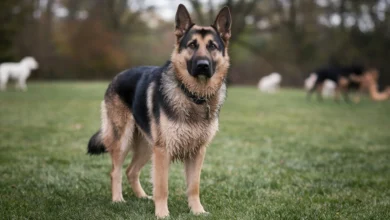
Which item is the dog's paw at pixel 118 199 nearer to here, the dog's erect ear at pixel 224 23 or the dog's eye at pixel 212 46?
the dog's eye at pixel 212 46

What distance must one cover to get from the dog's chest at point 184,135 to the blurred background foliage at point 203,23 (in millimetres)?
28439

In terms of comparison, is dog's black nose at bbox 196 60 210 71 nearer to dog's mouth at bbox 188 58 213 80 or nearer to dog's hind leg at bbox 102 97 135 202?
dog's mouth at bbox 188 58 213 80

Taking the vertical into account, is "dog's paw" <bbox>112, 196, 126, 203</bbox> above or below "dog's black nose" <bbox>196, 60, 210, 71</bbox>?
below

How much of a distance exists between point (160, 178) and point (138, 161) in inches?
41.1

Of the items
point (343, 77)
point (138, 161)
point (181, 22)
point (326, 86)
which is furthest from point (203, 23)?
point (181, 22)

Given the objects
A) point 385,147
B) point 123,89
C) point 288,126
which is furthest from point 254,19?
point 123,89

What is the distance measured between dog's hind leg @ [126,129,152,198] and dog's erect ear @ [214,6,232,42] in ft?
5.44

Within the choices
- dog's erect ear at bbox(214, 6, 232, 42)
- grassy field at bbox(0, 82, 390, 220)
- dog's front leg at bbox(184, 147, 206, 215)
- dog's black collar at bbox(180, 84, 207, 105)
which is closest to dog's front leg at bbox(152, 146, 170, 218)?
grassy field at bbox(0, 82, 390, 220)

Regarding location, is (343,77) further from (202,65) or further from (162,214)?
(162,214)

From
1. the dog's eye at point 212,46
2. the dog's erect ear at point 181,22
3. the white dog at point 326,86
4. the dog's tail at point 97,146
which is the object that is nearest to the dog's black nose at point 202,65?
the dog's eye at point 212,46

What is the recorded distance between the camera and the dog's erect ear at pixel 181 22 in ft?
14.2

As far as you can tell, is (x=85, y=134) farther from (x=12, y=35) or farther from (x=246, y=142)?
(x=12, y=35)

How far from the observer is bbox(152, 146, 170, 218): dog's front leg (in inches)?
165

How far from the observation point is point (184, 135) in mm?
4145
